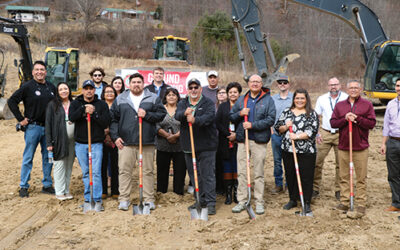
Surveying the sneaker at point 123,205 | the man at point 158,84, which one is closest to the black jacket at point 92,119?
the sneaker at point 123,205

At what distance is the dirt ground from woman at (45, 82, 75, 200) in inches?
21.6

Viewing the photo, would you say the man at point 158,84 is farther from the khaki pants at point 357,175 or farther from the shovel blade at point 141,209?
the khaki pants at point 357,175

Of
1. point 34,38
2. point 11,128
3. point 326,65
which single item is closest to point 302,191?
point 11,128

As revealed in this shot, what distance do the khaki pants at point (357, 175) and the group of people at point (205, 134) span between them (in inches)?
0.6

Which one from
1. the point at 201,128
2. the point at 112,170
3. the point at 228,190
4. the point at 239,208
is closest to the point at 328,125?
the point at 228,190

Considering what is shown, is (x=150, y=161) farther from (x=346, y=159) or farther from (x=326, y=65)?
(x=326, y=65)

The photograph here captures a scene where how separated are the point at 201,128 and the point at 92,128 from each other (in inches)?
64.4

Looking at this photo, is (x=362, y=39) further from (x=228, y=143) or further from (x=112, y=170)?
(x=112, y=170)

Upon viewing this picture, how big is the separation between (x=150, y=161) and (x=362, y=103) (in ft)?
10.6

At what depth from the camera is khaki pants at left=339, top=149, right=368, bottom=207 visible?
19.4ft

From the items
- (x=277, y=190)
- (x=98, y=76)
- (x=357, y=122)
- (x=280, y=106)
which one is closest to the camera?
(x=357, y=122)

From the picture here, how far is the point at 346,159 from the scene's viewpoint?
6012mm

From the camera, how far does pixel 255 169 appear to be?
605cm

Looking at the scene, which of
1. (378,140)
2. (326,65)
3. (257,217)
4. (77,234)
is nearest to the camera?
(77,234)
